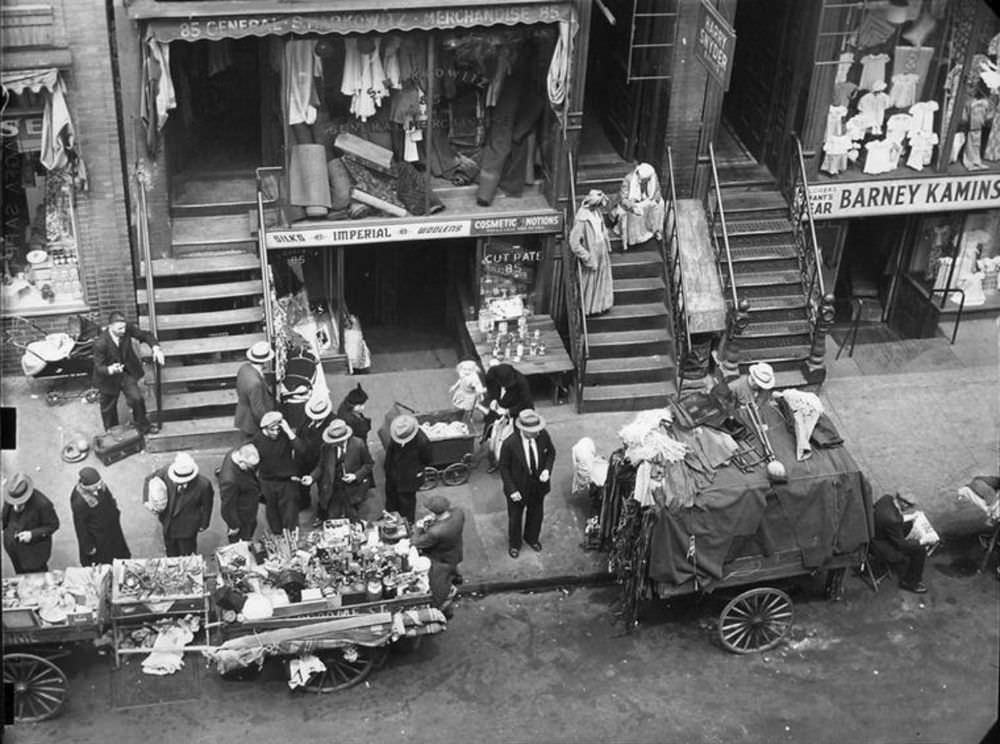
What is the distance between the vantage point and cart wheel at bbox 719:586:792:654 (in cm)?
1507

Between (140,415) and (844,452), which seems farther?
(140,415)

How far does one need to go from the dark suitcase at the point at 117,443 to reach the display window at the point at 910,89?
10.3m

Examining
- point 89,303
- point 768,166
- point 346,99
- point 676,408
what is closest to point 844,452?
point 676,408

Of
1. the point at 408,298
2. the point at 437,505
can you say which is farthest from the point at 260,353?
the point at 408,298

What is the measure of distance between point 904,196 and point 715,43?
4540mm

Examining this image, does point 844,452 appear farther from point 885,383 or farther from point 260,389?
point 260,389

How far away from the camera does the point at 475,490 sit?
17.6 m

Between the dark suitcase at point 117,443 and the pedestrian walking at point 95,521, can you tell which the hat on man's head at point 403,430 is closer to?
the pedestrian walking at point 95,521

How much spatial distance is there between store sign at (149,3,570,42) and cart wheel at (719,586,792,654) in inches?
300

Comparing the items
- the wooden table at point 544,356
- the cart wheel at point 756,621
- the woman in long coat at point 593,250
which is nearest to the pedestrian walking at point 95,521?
the wooden table at point 544,356

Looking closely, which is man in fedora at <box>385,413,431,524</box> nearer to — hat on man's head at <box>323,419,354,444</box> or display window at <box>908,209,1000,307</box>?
hat on man's head at <box>323,419,354,444</box>

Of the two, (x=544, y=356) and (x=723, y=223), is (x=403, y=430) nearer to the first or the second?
(x=544, y=356)

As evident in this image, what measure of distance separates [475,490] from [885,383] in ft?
21.6

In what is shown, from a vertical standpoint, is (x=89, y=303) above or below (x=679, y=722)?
above
